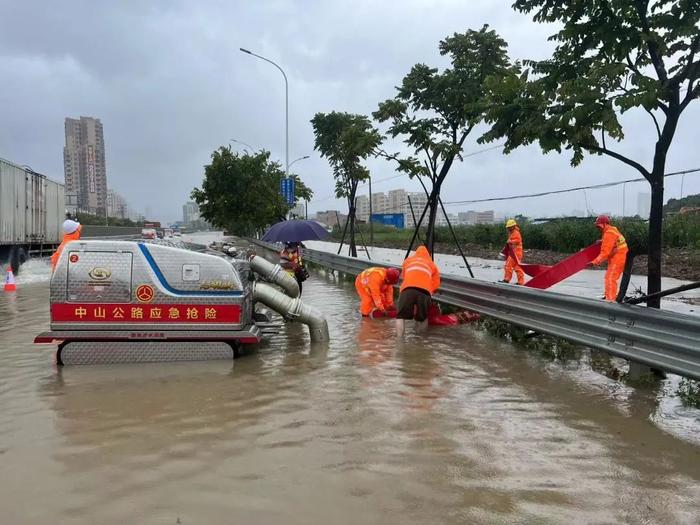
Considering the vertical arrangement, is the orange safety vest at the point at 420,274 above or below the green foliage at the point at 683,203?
below

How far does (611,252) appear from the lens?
934cm

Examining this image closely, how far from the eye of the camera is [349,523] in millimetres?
2945

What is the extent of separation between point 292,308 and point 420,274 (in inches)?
73.8

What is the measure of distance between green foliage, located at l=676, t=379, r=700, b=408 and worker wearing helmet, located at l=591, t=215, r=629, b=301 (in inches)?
152

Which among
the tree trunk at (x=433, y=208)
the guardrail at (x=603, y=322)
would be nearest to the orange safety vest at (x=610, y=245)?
the guardrail at (x=603, y=322)

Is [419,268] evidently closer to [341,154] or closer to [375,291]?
[375,291]

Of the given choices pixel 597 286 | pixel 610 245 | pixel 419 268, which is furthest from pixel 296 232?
pixel 597 286

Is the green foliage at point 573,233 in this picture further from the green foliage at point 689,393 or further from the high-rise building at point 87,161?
the high-rise building at point 87,161

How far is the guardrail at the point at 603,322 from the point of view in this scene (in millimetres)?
4395

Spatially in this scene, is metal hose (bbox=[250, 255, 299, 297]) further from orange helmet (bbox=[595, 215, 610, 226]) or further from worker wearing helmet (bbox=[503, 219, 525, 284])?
worker wearing helmet (bbox=[503, 219, 525, 284])

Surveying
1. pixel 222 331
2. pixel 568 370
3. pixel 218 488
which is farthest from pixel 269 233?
pixel 218 488

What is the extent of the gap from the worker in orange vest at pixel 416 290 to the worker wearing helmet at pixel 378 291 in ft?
3.66

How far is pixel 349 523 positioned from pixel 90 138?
9981cm

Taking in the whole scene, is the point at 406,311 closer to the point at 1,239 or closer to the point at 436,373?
the point at 436,373
